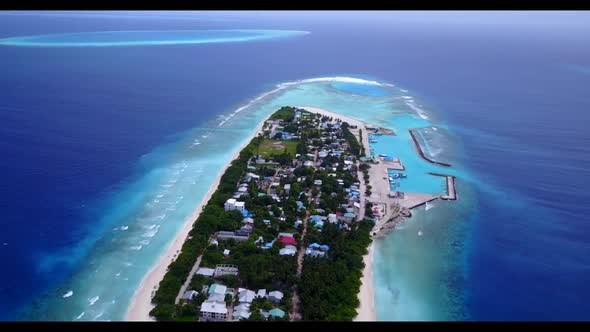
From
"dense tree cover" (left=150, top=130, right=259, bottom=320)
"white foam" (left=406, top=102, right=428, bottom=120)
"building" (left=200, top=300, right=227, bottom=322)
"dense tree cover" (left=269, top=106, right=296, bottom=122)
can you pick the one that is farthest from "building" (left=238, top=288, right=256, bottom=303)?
"white foam" (left=406, top=102, right=428, bottom=120)

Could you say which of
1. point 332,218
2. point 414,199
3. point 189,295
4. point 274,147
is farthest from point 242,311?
point 274,147

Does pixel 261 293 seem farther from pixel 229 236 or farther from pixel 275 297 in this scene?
pixel 229 236

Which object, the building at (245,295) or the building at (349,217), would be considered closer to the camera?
the building at (245,295)

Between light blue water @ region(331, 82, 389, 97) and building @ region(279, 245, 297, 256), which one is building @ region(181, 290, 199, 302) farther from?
light blue water @ region(331, 82, 389, 97)

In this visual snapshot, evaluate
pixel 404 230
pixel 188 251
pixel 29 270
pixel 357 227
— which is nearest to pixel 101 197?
pixel 29 270

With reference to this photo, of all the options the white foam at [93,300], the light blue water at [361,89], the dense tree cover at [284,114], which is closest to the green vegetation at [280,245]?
the white foam at [93,300]

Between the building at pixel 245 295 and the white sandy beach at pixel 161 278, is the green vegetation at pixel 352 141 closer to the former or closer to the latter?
the white sandy beach at pixel 161 278

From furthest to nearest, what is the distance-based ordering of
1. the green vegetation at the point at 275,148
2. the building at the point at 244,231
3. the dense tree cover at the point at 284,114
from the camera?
the dense tree cover at the point at 284,114 → the green vegetation at the point at 275,148 → the building at the point at 244,231
